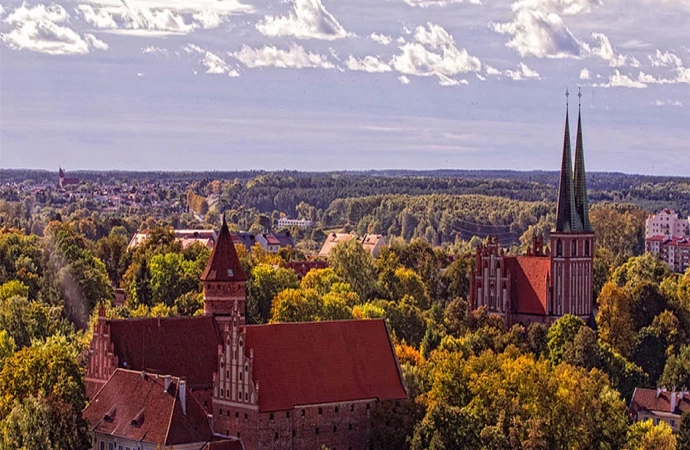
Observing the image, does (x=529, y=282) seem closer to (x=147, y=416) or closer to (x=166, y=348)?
(x=166, y=348)

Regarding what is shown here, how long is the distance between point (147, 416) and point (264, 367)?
601 cm

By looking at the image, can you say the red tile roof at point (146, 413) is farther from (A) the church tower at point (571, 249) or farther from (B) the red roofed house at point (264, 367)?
(A) the church tower at point (571, 249)

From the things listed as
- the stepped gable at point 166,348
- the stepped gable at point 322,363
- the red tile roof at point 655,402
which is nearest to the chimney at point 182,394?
the stepped gable at point 322,363

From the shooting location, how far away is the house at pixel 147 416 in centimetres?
8369

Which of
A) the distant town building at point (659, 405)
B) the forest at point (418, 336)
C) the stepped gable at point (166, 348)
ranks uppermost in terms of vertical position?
the stepped gable at point (166, 348)

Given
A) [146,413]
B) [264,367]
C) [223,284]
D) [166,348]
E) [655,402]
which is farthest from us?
[655,402]

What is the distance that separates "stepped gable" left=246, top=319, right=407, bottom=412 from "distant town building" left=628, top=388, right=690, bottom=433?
23.1m

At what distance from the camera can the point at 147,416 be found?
3346 inches

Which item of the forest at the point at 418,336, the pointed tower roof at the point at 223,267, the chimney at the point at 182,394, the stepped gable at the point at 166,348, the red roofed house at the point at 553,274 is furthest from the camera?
the red roofed house at the point at 553,274

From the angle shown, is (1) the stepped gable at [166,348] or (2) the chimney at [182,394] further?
(1) the stepped gable at [166,348]

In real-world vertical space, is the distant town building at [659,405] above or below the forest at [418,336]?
below

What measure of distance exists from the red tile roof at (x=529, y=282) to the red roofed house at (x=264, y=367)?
42.8 m

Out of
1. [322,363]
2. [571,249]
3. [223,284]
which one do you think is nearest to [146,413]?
[322,363]

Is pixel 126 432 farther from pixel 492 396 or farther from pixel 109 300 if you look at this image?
pixel 109 300
